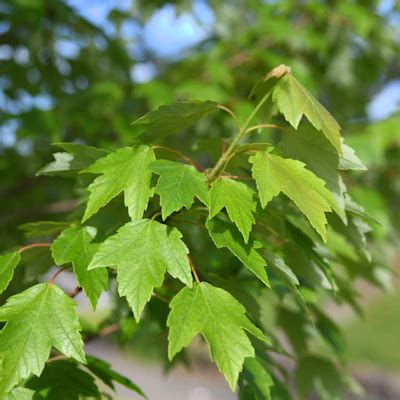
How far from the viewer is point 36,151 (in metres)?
3.05

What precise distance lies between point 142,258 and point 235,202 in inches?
7.7

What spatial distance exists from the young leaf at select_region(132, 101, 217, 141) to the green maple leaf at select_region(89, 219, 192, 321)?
212 millimetres

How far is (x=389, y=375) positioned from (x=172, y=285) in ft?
27.4

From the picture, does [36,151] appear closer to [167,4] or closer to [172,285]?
[167,4]

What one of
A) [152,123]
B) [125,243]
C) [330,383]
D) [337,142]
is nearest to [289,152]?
[337,142]

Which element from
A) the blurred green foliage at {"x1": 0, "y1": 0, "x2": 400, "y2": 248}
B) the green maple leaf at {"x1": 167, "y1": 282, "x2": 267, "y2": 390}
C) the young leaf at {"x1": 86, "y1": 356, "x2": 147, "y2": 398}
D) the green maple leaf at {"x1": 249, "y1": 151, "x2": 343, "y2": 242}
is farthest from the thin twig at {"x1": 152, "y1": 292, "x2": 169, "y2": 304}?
the blurred green foliage at {"x1": 0, "y1": 0, "x2": 400, "y2": 248}

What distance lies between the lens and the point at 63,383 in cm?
117

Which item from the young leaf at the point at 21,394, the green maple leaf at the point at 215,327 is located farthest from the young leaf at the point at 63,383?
the green maple leaf at the point at 215,327

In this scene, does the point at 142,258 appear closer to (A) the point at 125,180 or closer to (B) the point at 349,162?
(A) the point at 125,180

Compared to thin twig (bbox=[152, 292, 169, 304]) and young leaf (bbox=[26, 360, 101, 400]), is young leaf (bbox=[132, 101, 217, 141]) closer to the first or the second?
thin twig (bbox=[152, 292, 169, 304])

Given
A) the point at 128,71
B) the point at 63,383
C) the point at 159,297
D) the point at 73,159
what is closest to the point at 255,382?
the point at 159,297

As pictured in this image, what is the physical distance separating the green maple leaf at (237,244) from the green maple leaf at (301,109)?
0.23 m

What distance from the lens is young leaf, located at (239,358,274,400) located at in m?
1.25

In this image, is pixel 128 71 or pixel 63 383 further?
pixel 128 71
